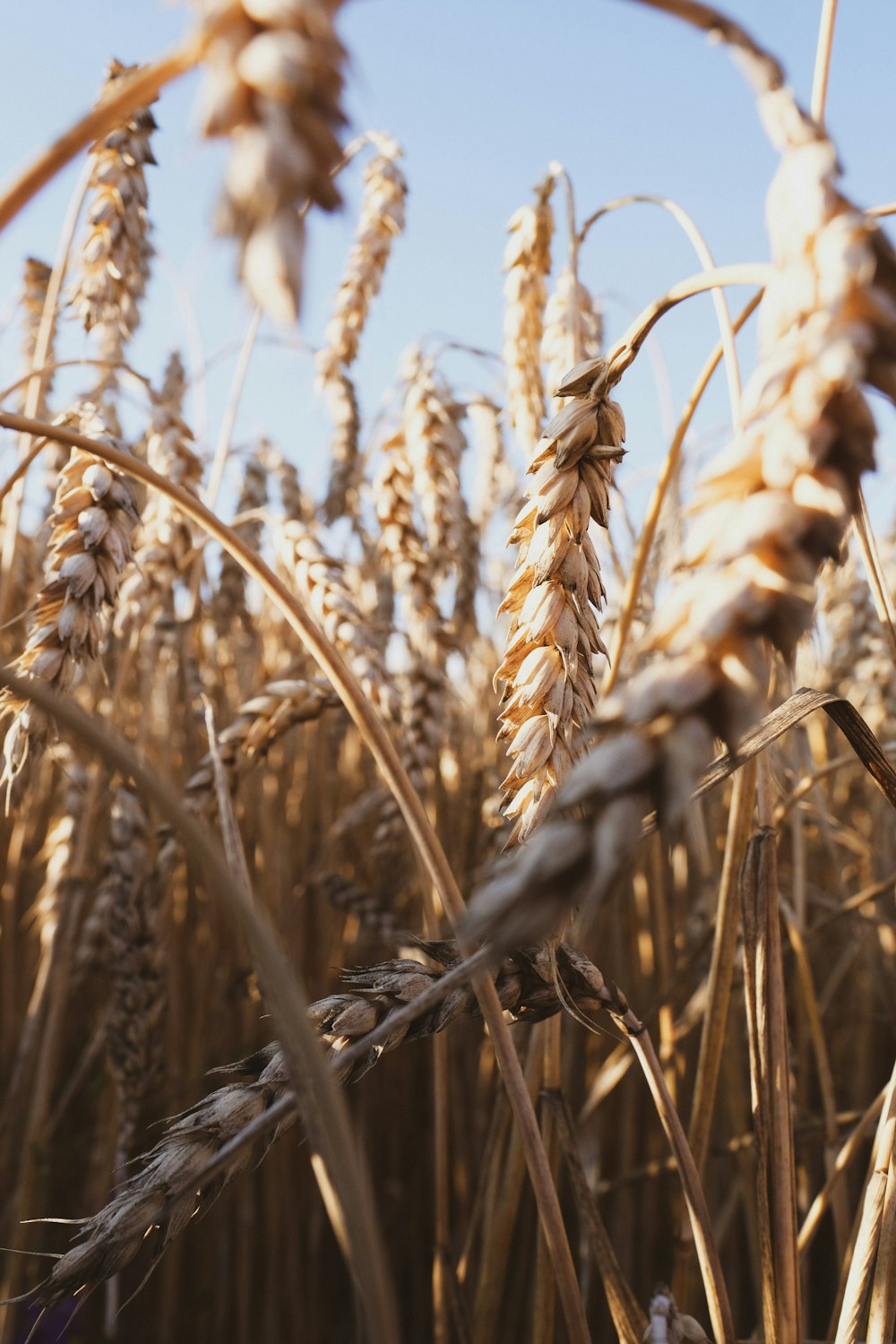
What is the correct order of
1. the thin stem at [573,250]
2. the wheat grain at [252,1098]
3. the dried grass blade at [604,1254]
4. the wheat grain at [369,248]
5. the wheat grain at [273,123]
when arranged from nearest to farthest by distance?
the wheat grain at [273,123], the wheat grain at [252,1098], the dried grass blade at [604,1254], the thin stem at [573,250], the wheat grain at [369,248]

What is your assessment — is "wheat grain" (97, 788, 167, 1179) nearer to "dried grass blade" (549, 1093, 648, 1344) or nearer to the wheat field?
the wheat field

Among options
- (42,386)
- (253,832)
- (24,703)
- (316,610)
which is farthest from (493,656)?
(24,703)

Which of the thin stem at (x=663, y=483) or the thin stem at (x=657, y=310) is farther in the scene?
the thin stem at (x=663, y=483)

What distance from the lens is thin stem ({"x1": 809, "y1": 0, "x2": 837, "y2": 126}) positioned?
795 mm

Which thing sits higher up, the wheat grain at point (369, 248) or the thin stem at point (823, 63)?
the wheat grain at point (369, 248)

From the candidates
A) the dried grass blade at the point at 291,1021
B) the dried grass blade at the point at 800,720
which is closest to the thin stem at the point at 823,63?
the dried grass blade at the point at 800,720

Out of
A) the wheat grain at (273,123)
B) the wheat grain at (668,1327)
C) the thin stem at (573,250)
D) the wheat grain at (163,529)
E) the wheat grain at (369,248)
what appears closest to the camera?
the wheat grain at (273,123)

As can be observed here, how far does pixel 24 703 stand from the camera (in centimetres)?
79

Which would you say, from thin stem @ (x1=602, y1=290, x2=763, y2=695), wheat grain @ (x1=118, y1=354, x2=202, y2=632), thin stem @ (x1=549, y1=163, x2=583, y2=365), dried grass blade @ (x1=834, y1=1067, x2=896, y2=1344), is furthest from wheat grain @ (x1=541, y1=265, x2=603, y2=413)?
dried grass blade @ (x1=834, y1=1067, x2=896, y2=1344)

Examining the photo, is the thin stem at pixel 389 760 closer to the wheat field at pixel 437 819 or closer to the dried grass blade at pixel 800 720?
the wheat field at pixel 437 819

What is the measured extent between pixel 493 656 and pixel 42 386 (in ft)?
5.29

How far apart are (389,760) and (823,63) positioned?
67 centimetres

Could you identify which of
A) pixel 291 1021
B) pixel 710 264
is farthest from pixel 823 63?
pixel 291 1021

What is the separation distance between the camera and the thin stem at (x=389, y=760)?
2.10ft
